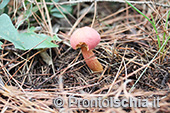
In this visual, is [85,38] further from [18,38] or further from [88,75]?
[18,38]

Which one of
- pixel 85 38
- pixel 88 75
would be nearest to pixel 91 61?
pixel 88 75

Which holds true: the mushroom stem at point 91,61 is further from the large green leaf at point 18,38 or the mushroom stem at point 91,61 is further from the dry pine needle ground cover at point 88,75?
the large green leaf at point 18,38

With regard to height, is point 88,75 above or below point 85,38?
below

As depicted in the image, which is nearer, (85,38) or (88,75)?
(85,38)

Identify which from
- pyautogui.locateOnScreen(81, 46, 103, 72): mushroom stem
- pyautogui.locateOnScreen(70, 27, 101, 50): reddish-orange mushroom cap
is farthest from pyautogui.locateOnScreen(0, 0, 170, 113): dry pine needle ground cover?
pyautogui.locateOnScreen(70, 27, 101, 50): reddish-orange mushroom cap

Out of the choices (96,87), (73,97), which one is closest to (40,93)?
(73,97)

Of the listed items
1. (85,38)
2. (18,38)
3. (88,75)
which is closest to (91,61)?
(88,75)

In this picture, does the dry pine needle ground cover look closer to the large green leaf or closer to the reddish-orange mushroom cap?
the large green leaf

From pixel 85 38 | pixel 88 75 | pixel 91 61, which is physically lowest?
pixel 88 75

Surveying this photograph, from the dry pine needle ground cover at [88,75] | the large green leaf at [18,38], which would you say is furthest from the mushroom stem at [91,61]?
the large green leaf at [18,38]
